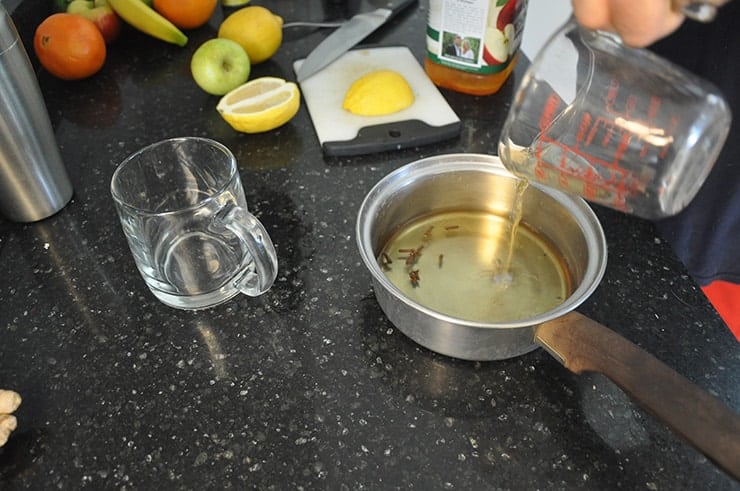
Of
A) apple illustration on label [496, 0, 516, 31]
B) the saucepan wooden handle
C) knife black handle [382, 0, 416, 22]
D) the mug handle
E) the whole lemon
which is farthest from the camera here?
knife black handle [382, 0, 416, 22]

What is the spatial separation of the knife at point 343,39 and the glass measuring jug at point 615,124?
47 centimetres

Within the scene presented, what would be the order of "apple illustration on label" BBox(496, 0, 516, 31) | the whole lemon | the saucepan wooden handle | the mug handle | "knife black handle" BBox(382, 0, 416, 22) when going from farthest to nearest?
"knife black handle" BBox(382, 0, 416, 22), the whole lemon, "apple illustration on label" BBox(496, 0, 516, 31), the mug handle, the saucepan wooden handle

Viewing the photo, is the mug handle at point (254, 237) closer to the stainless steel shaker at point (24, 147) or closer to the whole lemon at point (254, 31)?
the stainless steel shaker at point (24, 147)

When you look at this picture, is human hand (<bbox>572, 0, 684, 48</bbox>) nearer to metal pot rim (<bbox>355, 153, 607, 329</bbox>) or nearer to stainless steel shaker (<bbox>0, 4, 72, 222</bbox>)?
metal pot rim (<bbox>355, 153, 607, 329</bbox>)

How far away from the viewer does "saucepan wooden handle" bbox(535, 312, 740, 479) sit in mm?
450

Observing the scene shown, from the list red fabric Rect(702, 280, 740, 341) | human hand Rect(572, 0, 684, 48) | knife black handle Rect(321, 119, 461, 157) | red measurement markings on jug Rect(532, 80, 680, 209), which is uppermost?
human hand Rect(572, 0, 684, 48)

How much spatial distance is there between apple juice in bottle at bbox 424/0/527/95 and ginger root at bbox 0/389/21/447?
26.7 inches

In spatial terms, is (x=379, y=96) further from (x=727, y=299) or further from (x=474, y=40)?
(x=727, y=299)

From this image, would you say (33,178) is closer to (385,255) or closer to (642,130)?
(385,255)

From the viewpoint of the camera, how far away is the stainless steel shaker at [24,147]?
0.66m

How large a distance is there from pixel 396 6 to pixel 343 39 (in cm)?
17

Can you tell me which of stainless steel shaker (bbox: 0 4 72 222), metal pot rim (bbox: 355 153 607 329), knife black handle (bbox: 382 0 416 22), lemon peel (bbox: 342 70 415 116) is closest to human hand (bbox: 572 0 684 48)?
metal pot rim (bbox: 355 153 607 329)

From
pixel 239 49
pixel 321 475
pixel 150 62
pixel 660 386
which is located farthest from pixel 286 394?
pixel 150 62

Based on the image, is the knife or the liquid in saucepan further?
the knife
